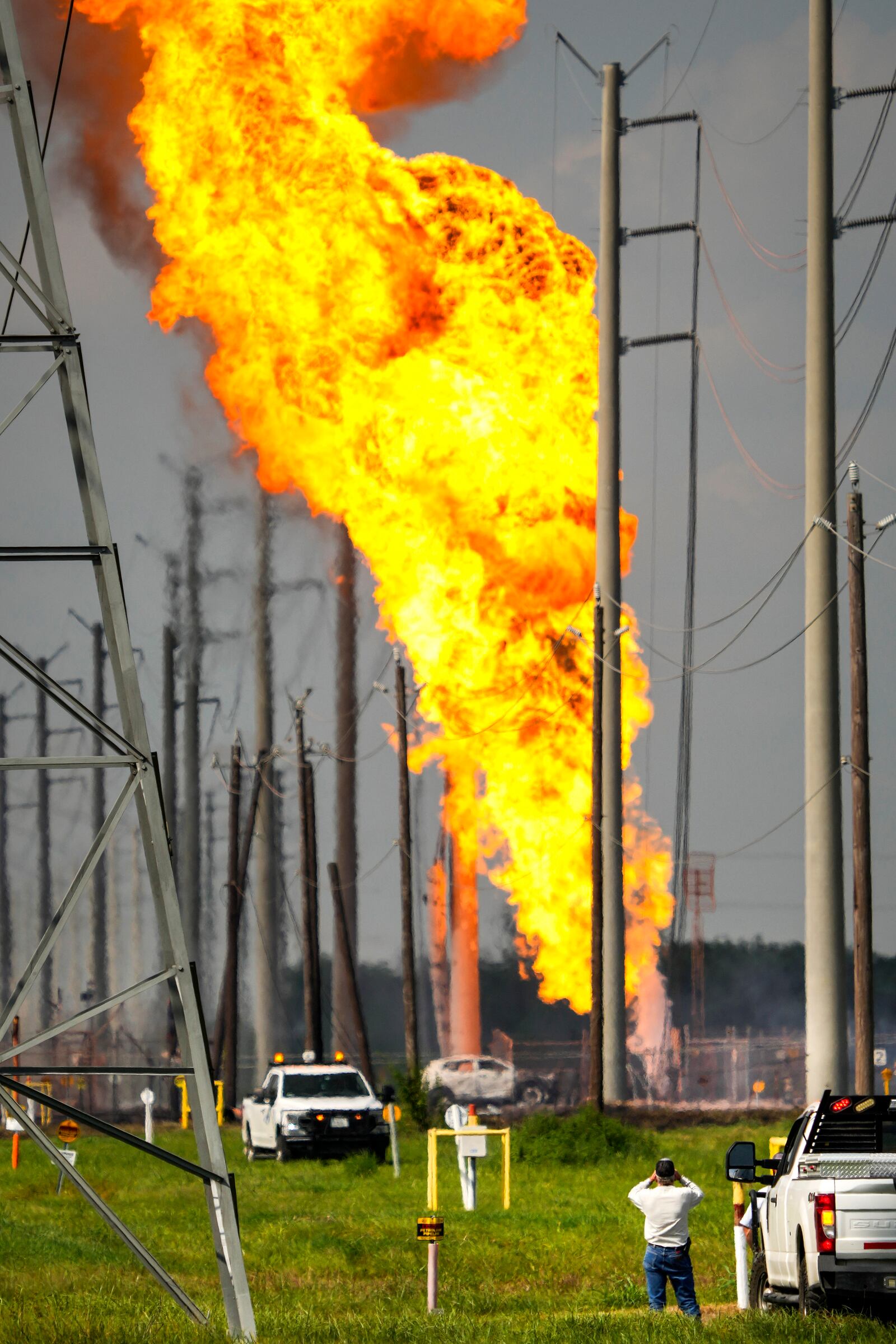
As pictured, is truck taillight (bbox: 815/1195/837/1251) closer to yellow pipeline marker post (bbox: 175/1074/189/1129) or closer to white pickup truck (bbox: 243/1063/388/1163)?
white pickup truck (bbox: 243/1063/388/1163)

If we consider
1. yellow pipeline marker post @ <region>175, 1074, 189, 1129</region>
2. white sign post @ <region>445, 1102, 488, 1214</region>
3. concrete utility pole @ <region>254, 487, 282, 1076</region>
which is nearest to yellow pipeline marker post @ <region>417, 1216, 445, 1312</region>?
white sign post @ <region>445, 1102, 488, 1214</region>

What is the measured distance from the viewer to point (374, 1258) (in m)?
22.7

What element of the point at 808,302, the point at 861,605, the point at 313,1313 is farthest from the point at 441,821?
the point at 313,1313

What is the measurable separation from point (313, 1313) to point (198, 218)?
147 ft

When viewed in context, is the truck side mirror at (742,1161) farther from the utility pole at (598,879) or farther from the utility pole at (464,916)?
the utility pole at (464,916)

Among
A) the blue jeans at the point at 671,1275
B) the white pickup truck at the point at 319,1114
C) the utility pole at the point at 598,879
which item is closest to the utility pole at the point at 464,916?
the utility pole at the point at 598,879

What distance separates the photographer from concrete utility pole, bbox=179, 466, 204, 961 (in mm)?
70938

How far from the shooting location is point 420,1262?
22406mm

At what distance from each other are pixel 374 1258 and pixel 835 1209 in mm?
9982

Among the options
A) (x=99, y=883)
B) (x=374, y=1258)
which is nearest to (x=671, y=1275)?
(x=374, y=1258)

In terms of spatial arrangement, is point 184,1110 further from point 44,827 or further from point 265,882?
point 44,827

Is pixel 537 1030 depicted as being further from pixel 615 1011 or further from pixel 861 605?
pixel 861 605

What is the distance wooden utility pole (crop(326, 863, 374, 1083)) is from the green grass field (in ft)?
49.5

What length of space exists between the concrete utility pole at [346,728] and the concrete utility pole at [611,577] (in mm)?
16159
